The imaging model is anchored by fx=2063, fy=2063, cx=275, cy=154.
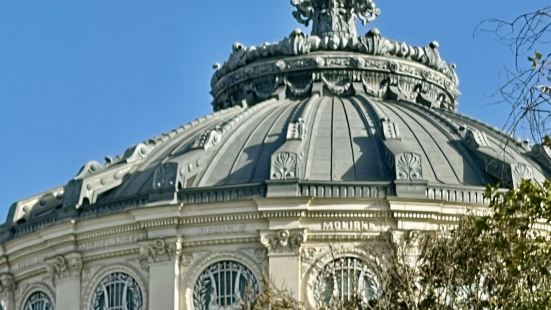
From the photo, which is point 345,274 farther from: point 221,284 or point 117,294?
point 117,294

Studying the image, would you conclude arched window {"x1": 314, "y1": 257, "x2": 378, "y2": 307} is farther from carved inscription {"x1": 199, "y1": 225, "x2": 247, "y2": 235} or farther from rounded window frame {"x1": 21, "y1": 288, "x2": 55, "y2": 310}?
rounded window frame {"x1": 21, "y1": 288, "x2": 55, "y2": 310}

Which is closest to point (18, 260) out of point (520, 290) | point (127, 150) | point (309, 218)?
point (127, 150)

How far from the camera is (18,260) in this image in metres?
68.6

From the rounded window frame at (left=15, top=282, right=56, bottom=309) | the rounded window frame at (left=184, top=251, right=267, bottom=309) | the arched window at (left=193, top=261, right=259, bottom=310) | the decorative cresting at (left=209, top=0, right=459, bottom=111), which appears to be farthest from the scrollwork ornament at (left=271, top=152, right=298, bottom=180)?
the rounded window frame at (left=15, top=282, right=56, bottom=309)

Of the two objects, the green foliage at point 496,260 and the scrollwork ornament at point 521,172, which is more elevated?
the scrollwork ornament at point 521,172

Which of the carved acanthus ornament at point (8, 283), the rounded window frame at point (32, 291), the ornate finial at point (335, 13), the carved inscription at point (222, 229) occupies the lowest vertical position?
the rounded window frame at point (32, 291)

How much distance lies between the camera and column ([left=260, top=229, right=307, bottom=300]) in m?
63.2

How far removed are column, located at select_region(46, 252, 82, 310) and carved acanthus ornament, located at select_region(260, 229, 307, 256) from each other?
21.7 feet

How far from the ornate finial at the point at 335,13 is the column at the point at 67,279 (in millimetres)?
14419

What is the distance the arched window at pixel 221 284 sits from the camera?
2511 inches

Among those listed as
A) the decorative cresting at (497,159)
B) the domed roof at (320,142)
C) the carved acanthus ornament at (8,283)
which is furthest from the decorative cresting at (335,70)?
the carved acanthus ornament at (8,283)

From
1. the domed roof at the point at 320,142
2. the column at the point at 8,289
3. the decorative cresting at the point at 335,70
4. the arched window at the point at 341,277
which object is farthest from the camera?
the decorative cresting at the point at 335,70

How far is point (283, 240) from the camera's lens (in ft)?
207

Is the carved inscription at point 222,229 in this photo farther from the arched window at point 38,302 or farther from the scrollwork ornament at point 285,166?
the arched window at point 38,302
